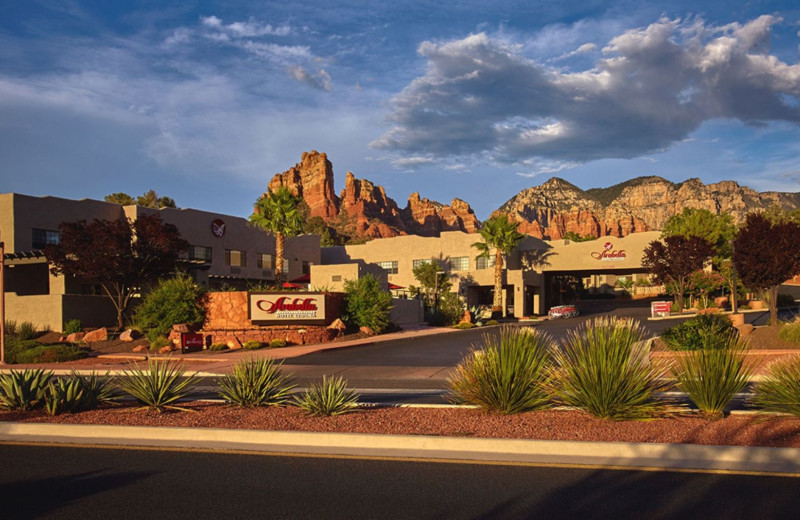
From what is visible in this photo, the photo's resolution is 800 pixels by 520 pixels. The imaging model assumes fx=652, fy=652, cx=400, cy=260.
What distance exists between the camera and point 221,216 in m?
51.6

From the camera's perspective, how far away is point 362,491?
6867mm

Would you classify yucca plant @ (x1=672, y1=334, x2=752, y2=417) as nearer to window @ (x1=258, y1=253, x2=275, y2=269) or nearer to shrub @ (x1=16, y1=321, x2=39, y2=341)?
shrub @ (x1=16, y1=321, x2=39, y2=341)

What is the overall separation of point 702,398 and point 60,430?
957cm

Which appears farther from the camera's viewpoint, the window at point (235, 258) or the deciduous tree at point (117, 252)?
the window at point (235, 258)

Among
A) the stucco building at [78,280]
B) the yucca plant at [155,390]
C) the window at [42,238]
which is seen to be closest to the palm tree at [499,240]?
the stucco building at [78,280]

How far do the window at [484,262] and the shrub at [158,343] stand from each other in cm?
3497

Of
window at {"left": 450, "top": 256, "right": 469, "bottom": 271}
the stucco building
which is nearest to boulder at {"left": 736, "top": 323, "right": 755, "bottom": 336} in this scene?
the stucco building

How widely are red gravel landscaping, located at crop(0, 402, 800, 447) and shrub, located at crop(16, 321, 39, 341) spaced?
23925mm

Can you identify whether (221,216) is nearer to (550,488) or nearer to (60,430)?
(60,430)

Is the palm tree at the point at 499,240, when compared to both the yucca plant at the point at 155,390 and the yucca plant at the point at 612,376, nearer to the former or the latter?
the yucca plant at the point at 155,390

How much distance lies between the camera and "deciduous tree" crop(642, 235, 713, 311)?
4516 centimetres

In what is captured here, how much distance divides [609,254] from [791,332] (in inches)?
1513

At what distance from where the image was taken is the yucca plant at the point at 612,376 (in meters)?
9.27

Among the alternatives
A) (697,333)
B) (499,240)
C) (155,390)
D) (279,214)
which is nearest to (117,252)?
(279,214)
